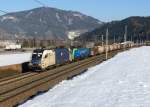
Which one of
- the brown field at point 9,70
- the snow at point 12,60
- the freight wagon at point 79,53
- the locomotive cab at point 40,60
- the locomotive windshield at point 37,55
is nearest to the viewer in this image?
the brown field at point 9,70

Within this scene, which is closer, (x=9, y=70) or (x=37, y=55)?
(x=9, y=70)

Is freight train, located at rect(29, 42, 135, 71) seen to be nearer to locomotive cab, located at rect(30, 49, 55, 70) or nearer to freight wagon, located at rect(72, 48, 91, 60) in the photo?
locomotive cab, located at rect(30, 49, 55, 70)

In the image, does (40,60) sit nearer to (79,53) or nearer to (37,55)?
(37,55)

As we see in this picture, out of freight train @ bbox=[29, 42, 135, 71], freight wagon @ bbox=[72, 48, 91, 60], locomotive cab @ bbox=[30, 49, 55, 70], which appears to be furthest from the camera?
freight wagon @ bbox=[72, 48, 91, 60]

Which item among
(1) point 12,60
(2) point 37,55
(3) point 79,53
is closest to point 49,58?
(2) point 37,55

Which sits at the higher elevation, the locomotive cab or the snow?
the locomotive cab

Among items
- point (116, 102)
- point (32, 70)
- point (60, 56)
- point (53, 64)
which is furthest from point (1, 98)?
point (60, 56)

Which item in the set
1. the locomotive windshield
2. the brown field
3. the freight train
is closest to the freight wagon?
the freight train

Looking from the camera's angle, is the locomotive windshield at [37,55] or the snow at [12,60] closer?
the locomotive windshield at [37,55]

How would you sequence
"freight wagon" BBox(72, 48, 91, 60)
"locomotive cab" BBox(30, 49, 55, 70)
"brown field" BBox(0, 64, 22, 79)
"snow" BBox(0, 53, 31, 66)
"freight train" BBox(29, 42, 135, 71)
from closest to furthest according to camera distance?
1. "brown field" BBox(0, 64, 22, 79)
2. "locomotive cab" BBox(30, 49, 55, 70)
3. "freight train" BBox(29, 42, 135, 71)
4. "snow" BBox(0, 53, 31, 66)
5. "freight wagon" BBox(72, 48, 91, 60)

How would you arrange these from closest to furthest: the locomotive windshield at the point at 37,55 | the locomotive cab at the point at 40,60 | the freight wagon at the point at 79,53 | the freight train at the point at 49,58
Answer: the locomotive cab at the point at 40,60 → the freight train at the point at 49,58 → the locomotive windshield at the point at 37,55 → the freight wagon at the point at 79,53

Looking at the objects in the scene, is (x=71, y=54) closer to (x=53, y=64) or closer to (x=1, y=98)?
(x=53, y=64)

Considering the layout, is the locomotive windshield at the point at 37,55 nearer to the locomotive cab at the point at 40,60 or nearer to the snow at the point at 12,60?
the locomotive cab at the point at 40,60

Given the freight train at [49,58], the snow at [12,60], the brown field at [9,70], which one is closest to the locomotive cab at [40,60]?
the freight train at [49,58]
